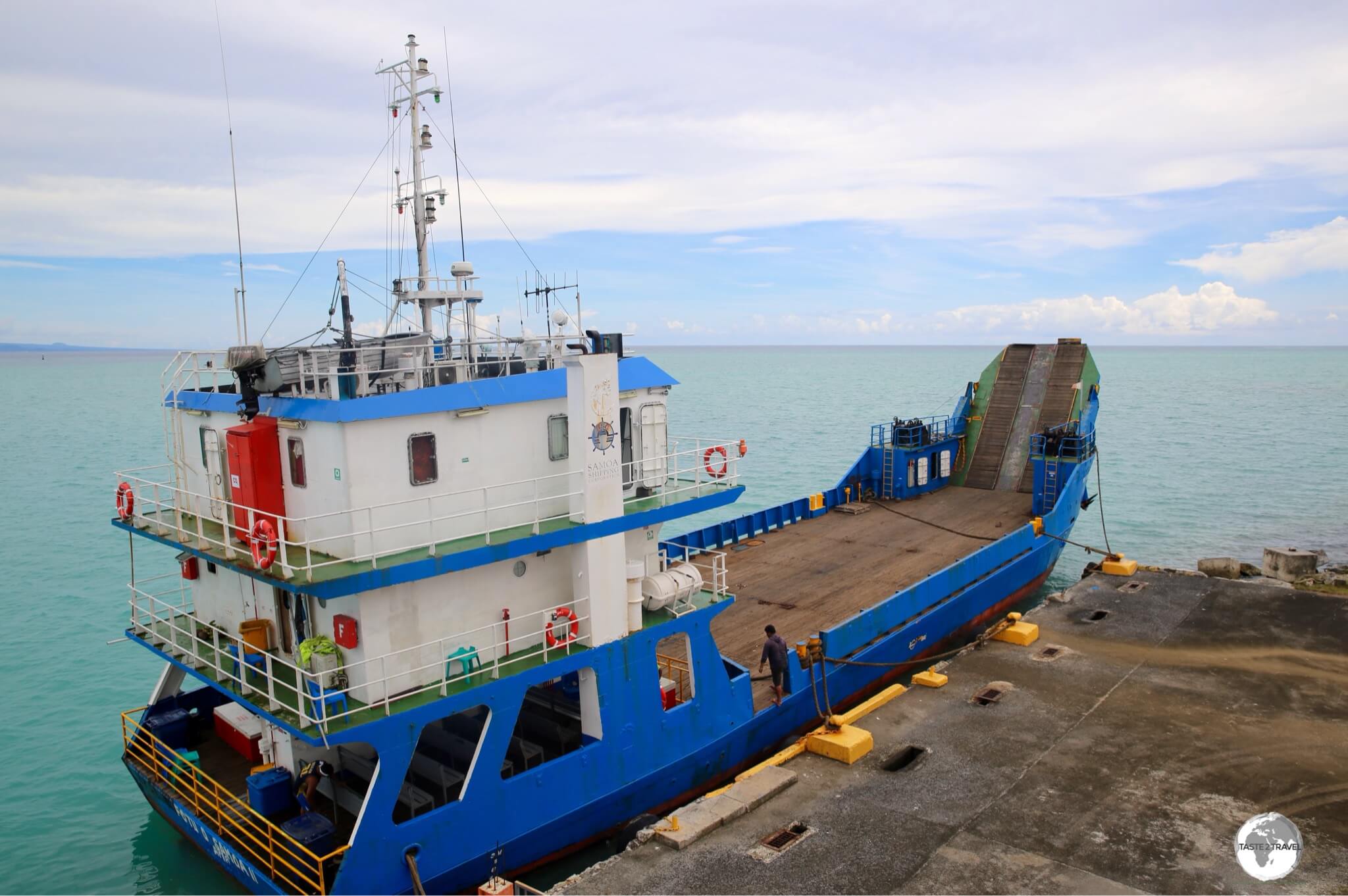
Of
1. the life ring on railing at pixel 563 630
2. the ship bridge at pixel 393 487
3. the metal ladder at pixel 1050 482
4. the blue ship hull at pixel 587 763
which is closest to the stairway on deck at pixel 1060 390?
the metal ladder at pixel 1050 482

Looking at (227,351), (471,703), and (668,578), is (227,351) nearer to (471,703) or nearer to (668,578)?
(471,703)

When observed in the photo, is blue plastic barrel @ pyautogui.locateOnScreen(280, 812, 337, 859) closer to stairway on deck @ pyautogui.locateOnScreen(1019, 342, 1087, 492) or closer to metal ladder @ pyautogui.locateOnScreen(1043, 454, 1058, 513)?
metal ladder @ pyautogui.locateOnScreen(1043, 454, 1058, 513)

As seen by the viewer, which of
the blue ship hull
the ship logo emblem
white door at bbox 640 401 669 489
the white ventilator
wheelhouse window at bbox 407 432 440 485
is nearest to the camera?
the blue ship hull

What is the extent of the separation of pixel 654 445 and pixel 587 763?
191 inches

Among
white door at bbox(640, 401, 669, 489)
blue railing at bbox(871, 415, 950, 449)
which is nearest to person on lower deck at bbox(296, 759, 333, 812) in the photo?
white door at bbox(640, 401, 669, 489)

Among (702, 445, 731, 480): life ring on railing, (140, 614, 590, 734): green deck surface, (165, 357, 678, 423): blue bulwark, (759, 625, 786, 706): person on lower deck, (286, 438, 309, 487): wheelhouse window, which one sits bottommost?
(759, 625, 786, 706): person on lower deck

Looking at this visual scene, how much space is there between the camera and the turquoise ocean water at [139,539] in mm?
15164

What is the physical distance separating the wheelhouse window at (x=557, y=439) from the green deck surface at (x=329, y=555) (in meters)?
0.96

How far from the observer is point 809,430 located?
75.4m

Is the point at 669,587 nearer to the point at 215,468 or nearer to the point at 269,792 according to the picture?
the point at 269,792

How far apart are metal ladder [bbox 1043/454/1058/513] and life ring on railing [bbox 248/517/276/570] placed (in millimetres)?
21350

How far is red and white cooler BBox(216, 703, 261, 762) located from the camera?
13281 millimetres

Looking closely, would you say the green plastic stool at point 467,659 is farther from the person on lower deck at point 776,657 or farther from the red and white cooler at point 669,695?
the person on lower deck at point 776,657

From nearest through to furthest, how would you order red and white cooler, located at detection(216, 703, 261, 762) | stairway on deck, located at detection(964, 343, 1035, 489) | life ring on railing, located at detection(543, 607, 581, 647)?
life ring on railing, located at detection(543, 607, 581, 647) < red and white cooler, located at detection(216, 703, 261, 762) < stairway on deck, located at detection(964, 343, 1035, 489)
